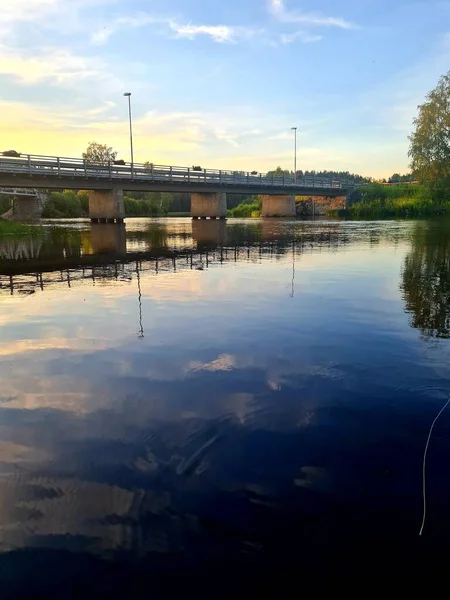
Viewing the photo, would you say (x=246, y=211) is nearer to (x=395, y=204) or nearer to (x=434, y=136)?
(x=395, y=204)

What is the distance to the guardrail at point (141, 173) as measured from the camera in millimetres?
48000

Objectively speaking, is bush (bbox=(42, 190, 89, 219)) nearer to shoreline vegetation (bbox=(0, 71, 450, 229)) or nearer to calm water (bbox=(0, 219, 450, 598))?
shoreline vegetation (bbox=(0, 71, 450, 229))

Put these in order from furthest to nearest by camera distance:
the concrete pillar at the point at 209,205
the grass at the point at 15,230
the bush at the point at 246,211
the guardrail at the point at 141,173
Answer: the bush at the point at 246,211, the concrete pillar at the point at 209,205, the guardrail at the point at 141,173, the grass at the point at 15,230

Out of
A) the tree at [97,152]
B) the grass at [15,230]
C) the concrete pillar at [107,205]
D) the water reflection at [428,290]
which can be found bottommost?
the water reflection at [428,290]

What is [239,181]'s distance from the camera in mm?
76062

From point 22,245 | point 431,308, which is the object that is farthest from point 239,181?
point 431,308

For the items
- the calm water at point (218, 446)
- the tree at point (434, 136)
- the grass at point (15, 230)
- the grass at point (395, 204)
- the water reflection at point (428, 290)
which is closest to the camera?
the calm water at point (218, 446)

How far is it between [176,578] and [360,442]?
2727 mm

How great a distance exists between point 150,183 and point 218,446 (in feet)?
202

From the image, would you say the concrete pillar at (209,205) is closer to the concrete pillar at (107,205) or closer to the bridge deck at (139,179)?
the bridge deck at (139,179)

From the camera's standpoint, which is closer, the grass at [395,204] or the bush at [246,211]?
the grass at [395,204]

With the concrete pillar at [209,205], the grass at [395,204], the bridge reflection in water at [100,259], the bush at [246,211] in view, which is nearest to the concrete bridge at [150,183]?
the concrete pillar at [209,205]

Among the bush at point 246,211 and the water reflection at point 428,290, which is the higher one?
the bush at point 246,211

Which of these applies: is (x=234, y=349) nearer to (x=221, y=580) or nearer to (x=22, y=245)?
(x=221, y=580)
